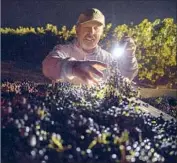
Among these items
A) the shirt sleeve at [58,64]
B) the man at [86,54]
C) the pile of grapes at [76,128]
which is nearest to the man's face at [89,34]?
the man at [86,54]

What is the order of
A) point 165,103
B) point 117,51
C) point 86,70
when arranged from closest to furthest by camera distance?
point 86,70
point 117,51
point 165,103

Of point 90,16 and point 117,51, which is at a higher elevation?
point 90,16

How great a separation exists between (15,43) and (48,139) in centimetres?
97

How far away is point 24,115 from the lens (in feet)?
7.70

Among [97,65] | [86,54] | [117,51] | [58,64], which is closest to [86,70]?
[97,65]

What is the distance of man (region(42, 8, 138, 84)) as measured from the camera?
2744 mm

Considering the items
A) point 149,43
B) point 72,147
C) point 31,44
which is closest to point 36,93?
point 31,44

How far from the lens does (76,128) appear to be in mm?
2395

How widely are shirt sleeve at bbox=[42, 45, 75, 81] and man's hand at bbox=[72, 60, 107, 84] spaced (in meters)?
0.07

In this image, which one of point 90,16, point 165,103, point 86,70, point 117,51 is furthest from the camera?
point 165,103

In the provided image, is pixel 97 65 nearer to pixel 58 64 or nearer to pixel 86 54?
pixel 58 64

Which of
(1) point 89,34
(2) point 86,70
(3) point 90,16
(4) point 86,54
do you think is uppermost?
(3) point 90,16

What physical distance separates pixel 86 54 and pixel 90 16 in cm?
29

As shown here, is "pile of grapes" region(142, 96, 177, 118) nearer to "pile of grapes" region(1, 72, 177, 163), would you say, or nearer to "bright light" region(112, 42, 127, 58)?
"pile of grapes" region(1, 72, 177, 163)
